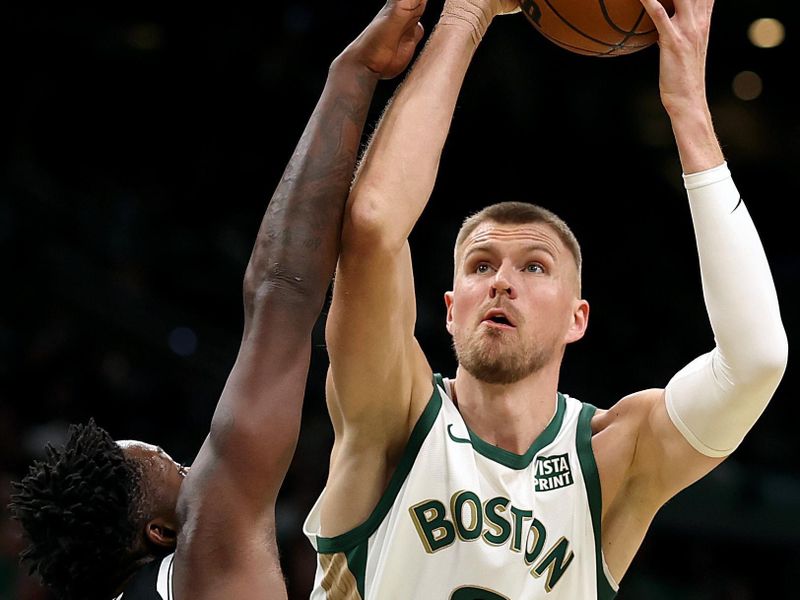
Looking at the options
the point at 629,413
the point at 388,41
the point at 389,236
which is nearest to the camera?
the point at 389,236

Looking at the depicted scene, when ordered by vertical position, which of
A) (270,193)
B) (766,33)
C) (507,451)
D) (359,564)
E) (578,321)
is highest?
(766,33)

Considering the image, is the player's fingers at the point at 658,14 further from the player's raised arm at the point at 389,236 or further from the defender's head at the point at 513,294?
the defender's head at the point at 513,294

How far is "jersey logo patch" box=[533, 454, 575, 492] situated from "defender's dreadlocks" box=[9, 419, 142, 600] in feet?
4.16

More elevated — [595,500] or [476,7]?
[476,7]

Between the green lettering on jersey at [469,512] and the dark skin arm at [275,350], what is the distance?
0.75m

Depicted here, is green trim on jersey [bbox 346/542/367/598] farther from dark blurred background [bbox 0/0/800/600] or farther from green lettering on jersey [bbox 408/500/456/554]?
dark blurred background [bbox 0/0/800/600]

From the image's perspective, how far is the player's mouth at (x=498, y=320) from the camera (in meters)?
3.33

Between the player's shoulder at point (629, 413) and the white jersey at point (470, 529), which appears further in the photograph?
the player's shoulder at point (629, 413)

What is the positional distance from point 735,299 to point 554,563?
2.76ft

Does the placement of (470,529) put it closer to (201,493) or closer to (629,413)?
(629,413)

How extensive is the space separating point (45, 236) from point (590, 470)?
20.5 ft

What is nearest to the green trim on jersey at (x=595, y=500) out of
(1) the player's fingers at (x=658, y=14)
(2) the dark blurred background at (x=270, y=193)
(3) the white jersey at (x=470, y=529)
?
(3) the white jersey at (x=470, y=529)

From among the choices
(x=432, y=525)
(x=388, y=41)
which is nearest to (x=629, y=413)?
(x=432, y=525)

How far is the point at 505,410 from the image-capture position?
11.2ft
